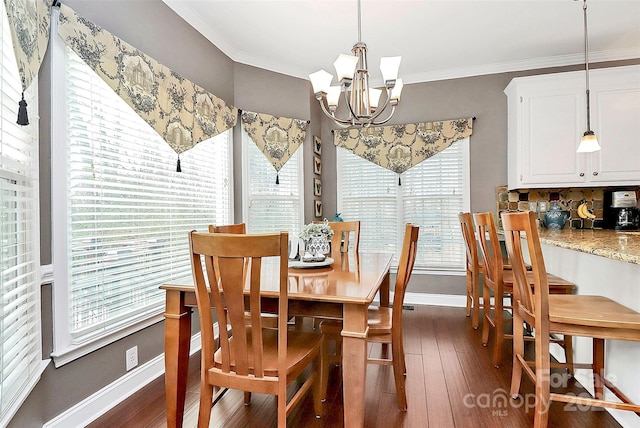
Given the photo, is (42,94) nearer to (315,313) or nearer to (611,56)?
(315,313)

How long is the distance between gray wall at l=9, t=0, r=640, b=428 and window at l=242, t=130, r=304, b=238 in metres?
0.10

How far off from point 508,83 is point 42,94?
4.10 meters

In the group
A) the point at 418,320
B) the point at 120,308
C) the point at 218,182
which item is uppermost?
the point at 218,182

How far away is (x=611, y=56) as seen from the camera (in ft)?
11.2

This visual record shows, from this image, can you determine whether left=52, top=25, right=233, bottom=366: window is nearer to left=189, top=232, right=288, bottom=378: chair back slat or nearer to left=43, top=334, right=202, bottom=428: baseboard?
left=43, top=334, right=202, bottom=428: baseboard

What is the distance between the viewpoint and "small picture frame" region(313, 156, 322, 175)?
13.2 feet

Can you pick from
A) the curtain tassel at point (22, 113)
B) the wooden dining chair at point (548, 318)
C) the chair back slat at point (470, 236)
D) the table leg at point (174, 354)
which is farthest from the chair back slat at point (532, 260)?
the curtain tassel at point (22, 113)

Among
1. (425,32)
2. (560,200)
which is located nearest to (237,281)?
(425,32)

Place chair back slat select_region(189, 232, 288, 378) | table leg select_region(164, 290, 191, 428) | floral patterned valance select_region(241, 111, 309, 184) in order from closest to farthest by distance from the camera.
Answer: chair back slat select_region(189, 232, 288, 378)
table leg select_region(164, 290, 191, 428)
floral patterned valance select_region(241, 111, 309, 184)

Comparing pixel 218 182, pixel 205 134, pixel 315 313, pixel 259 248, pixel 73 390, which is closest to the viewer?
pixel 259 248

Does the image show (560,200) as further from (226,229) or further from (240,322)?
(240,322)

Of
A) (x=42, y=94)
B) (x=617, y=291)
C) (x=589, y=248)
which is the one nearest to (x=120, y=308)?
(x=42, y=94)

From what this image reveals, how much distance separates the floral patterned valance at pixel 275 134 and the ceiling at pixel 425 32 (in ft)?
1.88

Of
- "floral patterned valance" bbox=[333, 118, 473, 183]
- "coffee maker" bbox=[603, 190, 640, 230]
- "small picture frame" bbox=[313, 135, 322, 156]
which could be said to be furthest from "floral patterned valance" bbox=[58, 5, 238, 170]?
"coffee maker" bbox=[603, 190, 640, 230]
